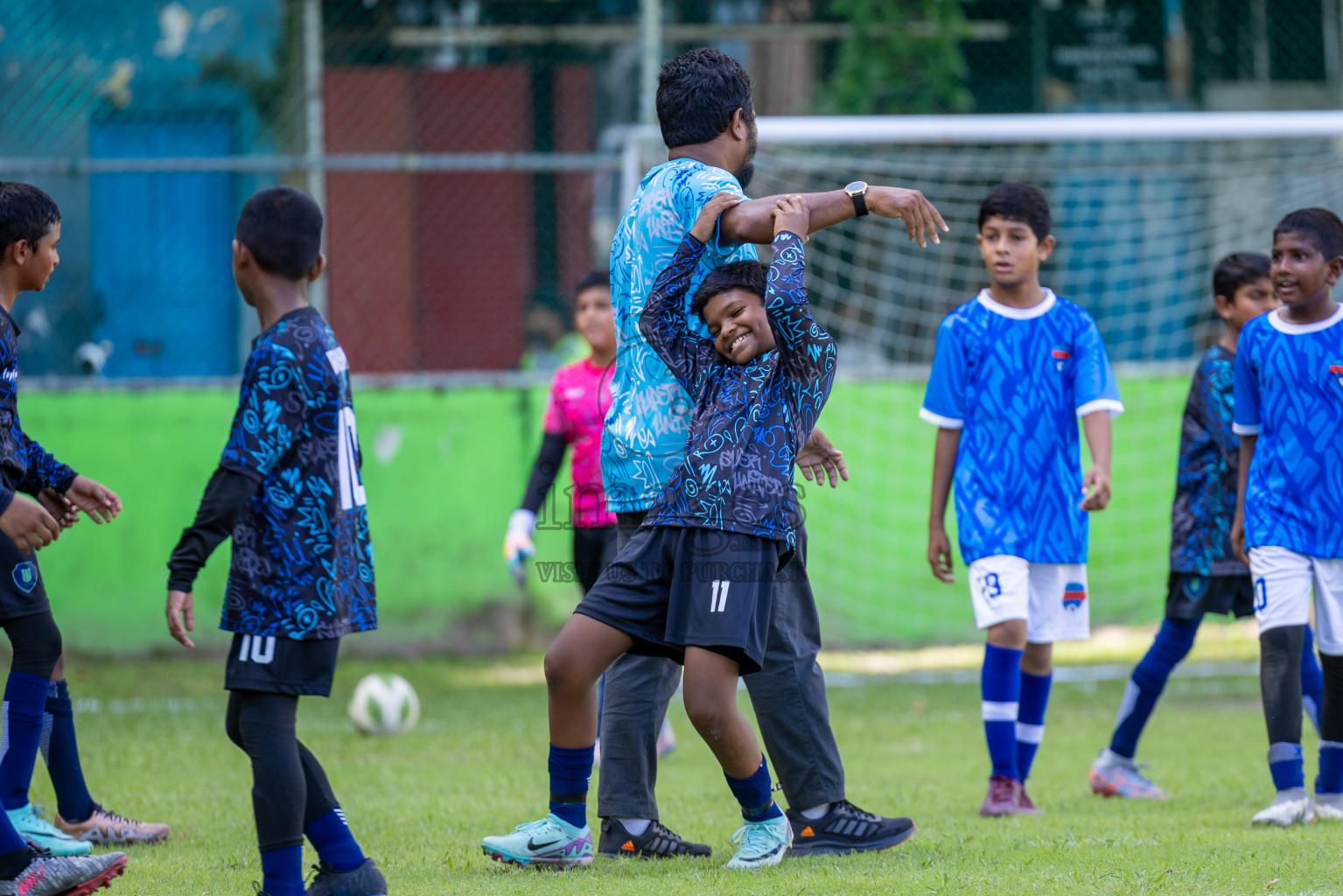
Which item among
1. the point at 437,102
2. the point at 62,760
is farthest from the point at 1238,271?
the point at 437,102

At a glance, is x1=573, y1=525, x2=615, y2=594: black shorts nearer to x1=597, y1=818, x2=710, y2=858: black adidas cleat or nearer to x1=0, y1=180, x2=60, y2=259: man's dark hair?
x1=597, y1=818, x2=710, y2=858: black adidas cleat

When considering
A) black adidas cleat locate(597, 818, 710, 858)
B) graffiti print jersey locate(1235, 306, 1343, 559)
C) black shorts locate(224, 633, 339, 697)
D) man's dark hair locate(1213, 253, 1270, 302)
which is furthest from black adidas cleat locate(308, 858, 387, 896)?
man's dark hair locate(1213, 253, 1270, 302)

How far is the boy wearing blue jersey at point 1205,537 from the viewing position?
5188 millimetres

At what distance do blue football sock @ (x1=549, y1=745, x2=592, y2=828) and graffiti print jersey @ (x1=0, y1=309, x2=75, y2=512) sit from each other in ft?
5.09

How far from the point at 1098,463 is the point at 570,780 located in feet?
6.93

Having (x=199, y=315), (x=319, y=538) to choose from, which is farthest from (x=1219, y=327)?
(x=319, y=538)

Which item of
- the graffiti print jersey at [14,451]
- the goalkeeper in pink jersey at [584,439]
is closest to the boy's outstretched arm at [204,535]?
the graffiti print jersey at [14,451]

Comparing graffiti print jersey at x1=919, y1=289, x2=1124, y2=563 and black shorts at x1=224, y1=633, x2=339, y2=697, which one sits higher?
graffiti print jersey at x1=919, y1=289, x2=1124, y2=563

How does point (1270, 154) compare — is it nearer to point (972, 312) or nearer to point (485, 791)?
point (972, 312)

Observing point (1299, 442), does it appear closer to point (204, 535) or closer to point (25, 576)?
point (204, 535)

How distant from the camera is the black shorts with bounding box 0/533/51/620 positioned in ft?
A: 12.1

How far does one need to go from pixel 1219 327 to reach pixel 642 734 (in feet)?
25.9

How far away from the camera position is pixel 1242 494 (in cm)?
464

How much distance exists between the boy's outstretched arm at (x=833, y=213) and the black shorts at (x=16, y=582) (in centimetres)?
199
